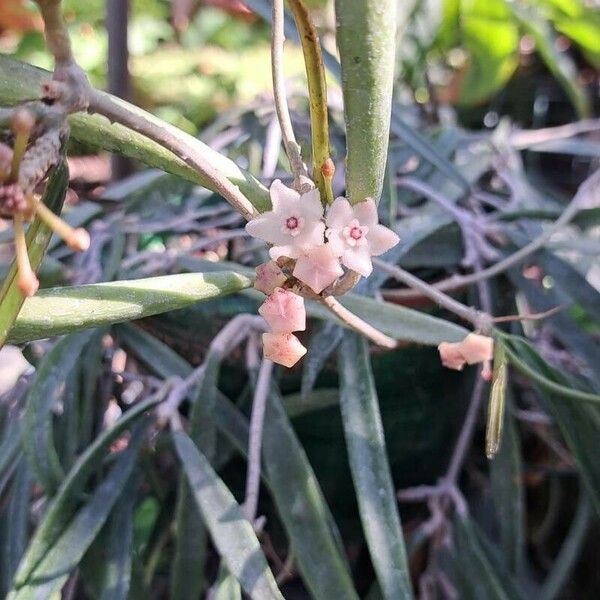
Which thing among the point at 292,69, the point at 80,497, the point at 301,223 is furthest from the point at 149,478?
the point at 292,69

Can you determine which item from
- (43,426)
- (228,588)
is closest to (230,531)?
(228,588)

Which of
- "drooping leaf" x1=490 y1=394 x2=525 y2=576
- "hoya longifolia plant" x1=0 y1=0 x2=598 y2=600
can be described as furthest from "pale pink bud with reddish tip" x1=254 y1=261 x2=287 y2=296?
"drooping leaf" x1=490 y1=394 x2=525 y2=576

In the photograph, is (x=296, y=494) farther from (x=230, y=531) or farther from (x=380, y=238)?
(x=380, y=238)

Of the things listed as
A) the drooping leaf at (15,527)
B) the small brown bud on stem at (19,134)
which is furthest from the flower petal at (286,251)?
the drooping leaf at (15,527)

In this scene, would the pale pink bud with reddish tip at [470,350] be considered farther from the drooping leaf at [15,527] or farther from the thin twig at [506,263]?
the drooping leaf at [15,527]

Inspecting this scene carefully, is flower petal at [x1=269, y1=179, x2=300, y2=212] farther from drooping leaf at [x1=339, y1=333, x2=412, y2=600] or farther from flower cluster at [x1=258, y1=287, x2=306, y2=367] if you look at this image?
drooping leaf at [x1=339, y1=333, x2=412, y2=600]
